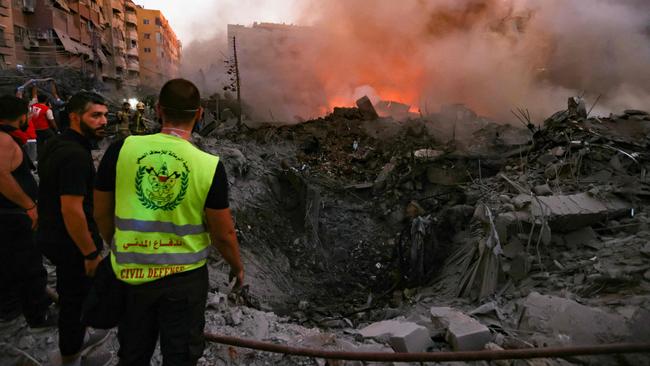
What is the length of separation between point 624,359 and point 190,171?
110 inches

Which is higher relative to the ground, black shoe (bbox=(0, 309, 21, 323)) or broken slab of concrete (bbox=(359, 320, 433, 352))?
black shoe (bbox=(0, 309, 21, 323))

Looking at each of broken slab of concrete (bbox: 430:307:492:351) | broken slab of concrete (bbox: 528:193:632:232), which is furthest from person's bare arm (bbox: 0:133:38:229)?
broken slab of concrete (bbox: 528:193:632:232)

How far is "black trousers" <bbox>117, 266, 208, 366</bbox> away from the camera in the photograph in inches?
67.7

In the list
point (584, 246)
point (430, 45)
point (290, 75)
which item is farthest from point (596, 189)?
point (290, 75)

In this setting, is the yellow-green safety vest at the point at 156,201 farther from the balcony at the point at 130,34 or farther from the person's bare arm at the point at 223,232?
the balcony at the point at 130,34

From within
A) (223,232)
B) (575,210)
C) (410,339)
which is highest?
(223,232)

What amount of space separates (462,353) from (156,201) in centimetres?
184

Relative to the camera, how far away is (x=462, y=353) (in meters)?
2.24

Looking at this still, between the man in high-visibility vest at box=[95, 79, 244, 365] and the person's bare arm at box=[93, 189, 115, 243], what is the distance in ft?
0.13

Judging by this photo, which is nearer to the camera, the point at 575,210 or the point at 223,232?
the point at 223,232

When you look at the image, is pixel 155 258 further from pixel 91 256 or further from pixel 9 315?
pixel 9 315

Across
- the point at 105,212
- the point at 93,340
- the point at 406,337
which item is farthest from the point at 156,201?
the point at 406,337

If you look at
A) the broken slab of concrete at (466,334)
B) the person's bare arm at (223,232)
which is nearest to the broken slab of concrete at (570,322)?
the broken slab of concrete at (466,334)

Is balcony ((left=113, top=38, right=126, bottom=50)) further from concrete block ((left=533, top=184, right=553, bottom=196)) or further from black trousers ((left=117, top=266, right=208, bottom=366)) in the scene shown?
black trousers ((left=117, top=266, right=208, bottom=366))
